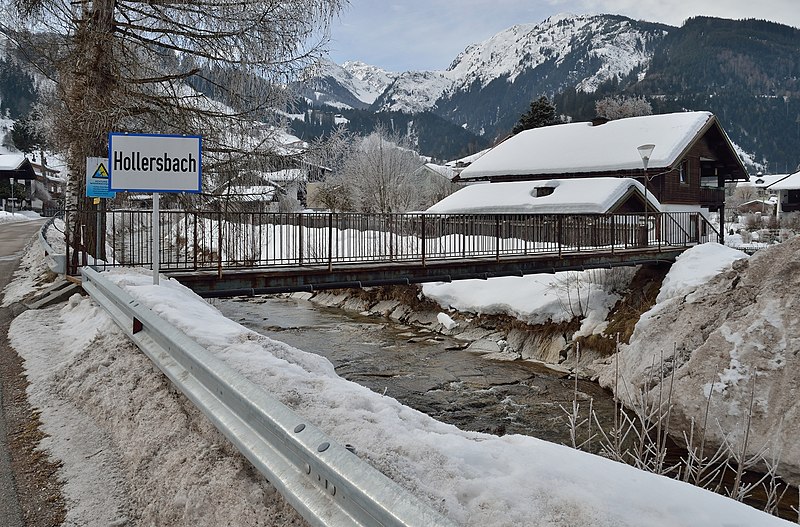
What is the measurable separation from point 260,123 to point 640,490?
1098 cm

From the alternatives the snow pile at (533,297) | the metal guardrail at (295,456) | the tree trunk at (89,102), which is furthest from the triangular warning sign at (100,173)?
the snow pile at (533,297)

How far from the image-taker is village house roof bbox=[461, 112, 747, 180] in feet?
100

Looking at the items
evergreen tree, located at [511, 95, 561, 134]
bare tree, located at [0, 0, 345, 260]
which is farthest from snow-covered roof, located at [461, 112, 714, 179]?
bare tree, located at [0, 0, 345, 260]

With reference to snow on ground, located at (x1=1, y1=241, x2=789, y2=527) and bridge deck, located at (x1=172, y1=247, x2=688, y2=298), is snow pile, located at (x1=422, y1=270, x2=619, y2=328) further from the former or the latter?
snow on ground, located at (x1=1, y1=241, x2=789, y2=527)

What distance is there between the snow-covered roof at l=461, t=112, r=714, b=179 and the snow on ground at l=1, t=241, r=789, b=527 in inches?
1148

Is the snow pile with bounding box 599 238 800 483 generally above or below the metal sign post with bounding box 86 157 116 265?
below

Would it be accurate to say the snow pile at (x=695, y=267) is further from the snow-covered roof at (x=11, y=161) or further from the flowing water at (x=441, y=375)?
the snow-covered roof at (x=11, y=161)

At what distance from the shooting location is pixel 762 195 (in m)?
109

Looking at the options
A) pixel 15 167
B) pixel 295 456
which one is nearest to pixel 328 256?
pixel 295 456

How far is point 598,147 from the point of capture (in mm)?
33281

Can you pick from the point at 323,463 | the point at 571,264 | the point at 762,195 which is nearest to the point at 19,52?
the point at 323,463

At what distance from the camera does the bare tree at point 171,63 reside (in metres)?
10.7

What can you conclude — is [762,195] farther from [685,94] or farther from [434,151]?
[434,151]

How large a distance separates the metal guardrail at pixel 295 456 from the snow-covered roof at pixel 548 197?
80.1 feet
